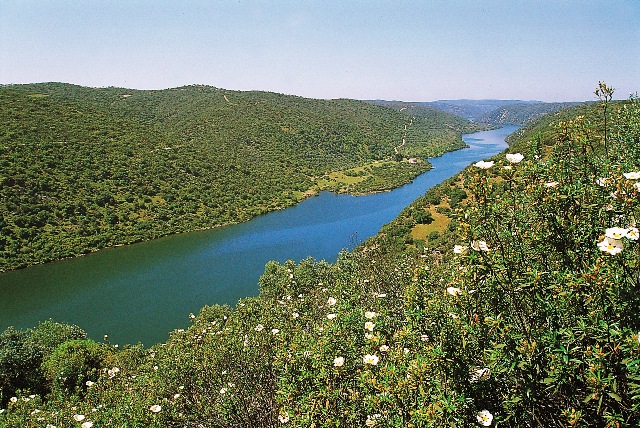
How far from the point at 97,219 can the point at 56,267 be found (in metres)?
11.2

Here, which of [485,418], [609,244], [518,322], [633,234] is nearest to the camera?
[633,234]

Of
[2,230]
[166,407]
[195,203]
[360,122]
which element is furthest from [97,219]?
[360,122]

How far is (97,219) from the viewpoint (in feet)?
183

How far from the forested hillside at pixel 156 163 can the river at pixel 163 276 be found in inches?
150

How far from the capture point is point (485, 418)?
10.2 feet

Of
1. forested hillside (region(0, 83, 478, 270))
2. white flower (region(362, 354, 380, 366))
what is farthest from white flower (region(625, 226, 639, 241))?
forested hillside (region(0, 83, 478, 270))

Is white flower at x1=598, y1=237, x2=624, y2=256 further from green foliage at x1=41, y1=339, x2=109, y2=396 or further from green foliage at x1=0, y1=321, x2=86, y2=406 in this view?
green foliage at x1=0, y1=321, x2=86, y2=406

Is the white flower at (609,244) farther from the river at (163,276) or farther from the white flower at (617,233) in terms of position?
the river at (163,276)

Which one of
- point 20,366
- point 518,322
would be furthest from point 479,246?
point 20,366

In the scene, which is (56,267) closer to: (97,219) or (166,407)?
(97,219)

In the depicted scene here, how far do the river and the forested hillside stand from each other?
12.5 feet

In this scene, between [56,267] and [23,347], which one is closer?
[23,347]

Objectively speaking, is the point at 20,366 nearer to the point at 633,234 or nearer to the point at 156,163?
the point at 633,234

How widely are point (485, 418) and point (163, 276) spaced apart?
1827 inches
